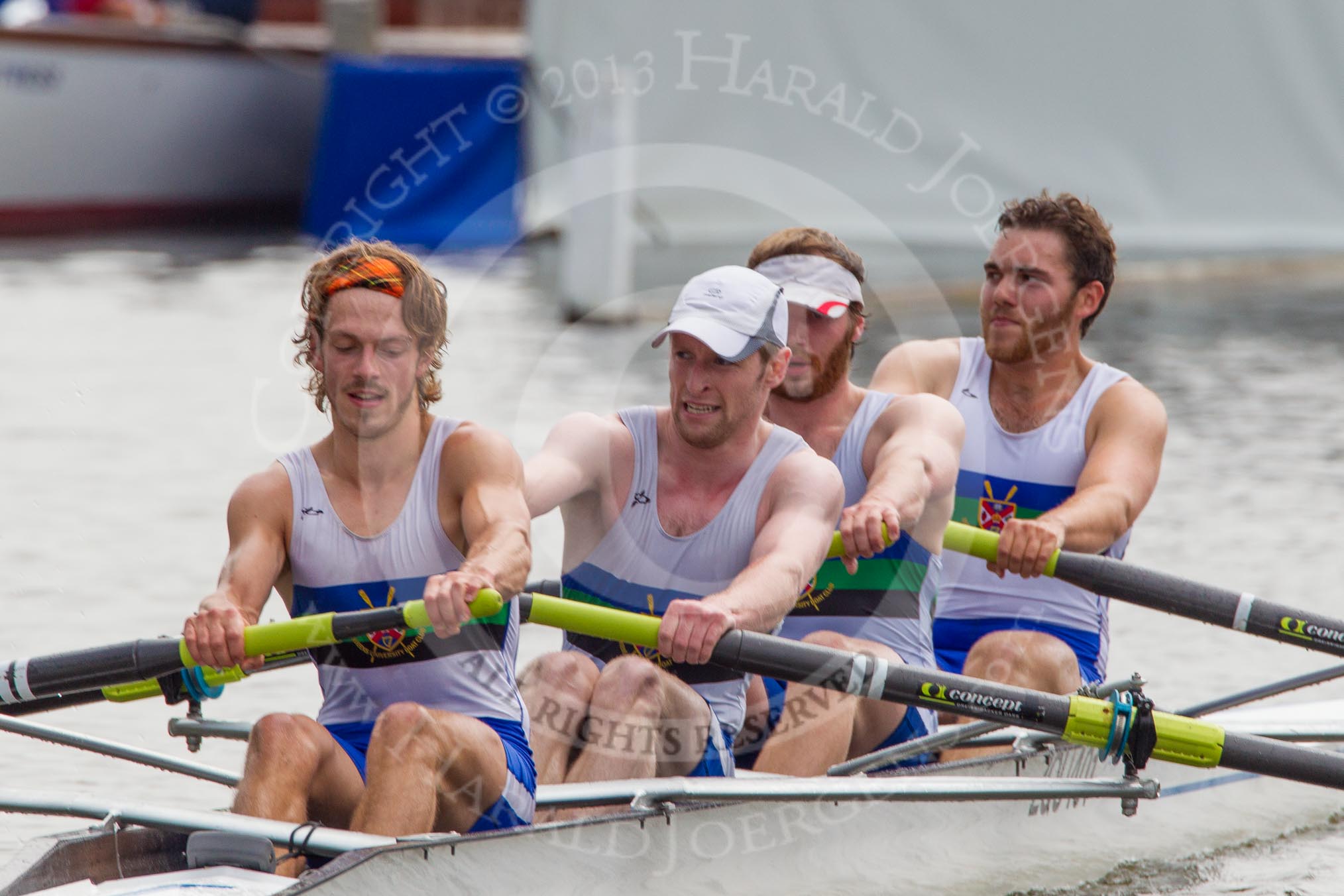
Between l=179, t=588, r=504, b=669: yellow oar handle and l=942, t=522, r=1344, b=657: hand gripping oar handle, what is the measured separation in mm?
1696

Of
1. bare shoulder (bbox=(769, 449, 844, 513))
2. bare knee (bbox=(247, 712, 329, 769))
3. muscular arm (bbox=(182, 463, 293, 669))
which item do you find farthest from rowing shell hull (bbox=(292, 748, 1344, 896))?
bare shoulder (bbox=(769, 449, 844, 513))

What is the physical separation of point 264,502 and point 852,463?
1.63 m

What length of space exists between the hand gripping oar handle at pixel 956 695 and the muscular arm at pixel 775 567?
0.05m

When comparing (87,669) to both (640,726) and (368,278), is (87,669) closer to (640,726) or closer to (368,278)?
(368,278)

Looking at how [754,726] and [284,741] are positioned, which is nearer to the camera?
[284,741]

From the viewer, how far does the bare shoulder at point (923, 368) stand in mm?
5297

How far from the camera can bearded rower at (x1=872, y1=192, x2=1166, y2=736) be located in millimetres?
5102

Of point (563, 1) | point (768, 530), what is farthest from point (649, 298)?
point (768, 530)

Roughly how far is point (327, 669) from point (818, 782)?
1105 mm

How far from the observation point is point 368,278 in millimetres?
3668

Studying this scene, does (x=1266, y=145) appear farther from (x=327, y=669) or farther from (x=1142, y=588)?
(x=327, y=669)

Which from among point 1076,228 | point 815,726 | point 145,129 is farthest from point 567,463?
point 145,129

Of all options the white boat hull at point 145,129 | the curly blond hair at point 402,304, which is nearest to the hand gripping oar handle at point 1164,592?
the curly blond hair at point 402,304

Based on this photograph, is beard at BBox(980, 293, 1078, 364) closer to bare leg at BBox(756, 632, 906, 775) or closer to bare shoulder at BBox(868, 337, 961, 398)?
bare shoulder at BBox(868, 337, 961, 398)
